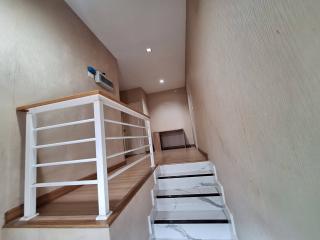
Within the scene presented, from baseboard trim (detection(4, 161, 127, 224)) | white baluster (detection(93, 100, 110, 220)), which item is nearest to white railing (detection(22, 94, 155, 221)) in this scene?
white baluster (detection(93, 100, 110, 220))

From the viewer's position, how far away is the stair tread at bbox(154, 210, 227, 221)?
173 centimetres

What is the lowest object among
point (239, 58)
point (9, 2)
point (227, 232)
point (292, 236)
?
point (227, 232)

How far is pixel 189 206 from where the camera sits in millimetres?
1964

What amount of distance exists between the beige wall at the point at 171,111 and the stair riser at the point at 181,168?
3686 mm

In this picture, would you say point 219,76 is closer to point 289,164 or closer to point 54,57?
point 289,164

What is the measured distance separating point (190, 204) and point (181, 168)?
65cm

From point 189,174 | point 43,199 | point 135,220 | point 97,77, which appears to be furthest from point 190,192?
point 97,77

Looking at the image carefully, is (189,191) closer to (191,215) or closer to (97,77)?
(191,215)

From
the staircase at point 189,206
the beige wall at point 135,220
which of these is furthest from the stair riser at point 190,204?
the beige wall at point 135,220

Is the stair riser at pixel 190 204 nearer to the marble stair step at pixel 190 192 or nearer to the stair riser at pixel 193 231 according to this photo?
the marble stair step at pixel 190 192

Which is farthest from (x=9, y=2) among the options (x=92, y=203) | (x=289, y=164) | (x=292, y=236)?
(x=292, y=236)

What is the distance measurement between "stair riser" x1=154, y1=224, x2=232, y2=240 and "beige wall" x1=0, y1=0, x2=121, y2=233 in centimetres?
122

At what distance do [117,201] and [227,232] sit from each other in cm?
119

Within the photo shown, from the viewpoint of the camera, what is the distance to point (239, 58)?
0.77 metres
